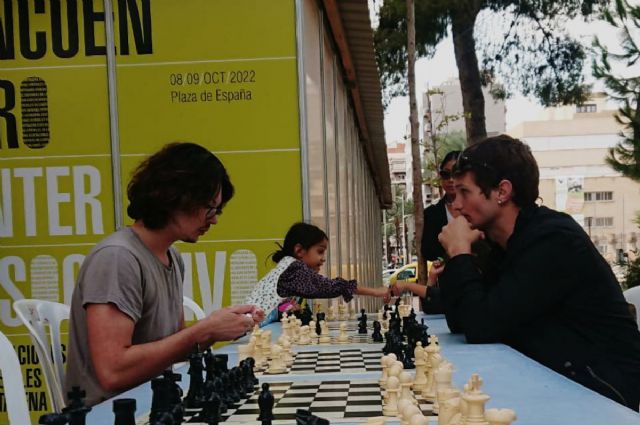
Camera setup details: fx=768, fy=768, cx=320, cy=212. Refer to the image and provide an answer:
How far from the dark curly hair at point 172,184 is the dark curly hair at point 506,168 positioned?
2.97 ft

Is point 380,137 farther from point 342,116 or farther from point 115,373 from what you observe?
point 115,373

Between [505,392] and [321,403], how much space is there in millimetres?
477

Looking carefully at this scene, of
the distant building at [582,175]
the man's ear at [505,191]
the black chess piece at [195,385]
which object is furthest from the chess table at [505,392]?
the distant building at [582,175]

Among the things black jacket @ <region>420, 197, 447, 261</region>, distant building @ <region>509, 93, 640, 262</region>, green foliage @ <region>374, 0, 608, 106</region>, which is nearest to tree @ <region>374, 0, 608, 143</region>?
green foliage @ <region>374, 0, 608, 106</region>

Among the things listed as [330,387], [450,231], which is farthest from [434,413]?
[450,231]

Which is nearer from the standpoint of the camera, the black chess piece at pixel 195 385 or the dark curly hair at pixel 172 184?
the black chess piece at pixel 195 385

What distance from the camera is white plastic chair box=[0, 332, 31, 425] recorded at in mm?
2102

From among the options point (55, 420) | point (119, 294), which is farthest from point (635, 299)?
point (55, 420)

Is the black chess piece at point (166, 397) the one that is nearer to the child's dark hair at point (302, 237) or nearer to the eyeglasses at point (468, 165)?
the eyeglasses at point (468, 165)

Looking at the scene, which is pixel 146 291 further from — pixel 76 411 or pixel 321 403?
pixel 76 411

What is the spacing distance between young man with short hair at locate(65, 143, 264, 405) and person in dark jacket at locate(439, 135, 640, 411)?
2.72 feet

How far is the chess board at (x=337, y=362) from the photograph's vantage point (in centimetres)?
263

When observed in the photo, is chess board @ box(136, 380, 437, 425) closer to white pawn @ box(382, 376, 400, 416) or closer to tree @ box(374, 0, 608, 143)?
white pawn @ box(382, 376, 400, 416)

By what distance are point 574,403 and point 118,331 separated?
128 cm
